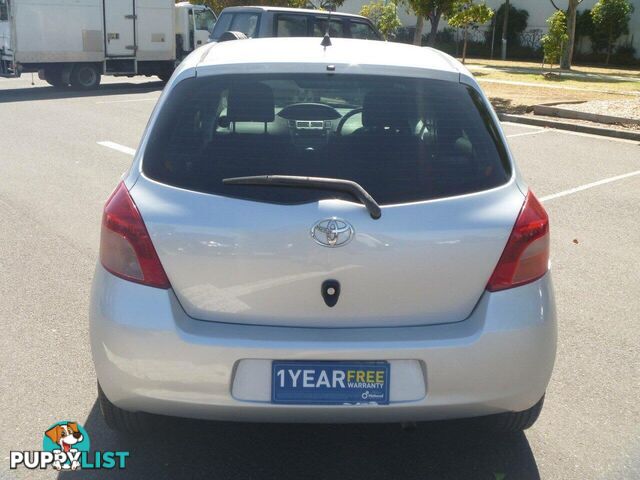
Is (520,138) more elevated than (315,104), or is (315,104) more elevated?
(315,104)

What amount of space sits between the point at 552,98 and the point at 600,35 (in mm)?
23210

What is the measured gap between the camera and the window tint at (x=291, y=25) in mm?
14625

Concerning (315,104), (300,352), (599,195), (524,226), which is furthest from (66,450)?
(599,195)

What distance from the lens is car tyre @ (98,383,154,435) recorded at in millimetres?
3459

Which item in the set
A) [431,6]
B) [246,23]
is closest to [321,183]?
[246,23]

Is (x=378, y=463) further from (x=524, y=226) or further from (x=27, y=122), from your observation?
(x=27, y=122)

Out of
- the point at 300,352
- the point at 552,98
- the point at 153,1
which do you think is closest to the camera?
the point at 300,352

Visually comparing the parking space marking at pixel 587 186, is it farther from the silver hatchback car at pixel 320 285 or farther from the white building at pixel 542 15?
the white building at pixel 542 15

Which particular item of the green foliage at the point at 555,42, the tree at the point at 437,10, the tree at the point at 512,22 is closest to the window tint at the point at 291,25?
the tree at the point at 437,10

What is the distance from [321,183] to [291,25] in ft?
40.1

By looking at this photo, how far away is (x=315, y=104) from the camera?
3.68 metres

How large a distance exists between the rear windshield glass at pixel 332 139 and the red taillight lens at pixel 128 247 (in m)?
0.18

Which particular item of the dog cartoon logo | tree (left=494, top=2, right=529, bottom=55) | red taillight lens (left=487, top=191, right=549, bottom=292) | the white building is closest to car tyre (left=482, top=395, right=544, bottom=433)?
red taillight lens (left=487, top=191, right=549, bottom=292)

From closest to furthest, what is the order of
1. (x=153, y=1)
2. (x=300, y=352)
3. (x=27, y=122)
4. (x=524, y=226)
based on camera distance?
1. (x=300, y=352)
2. (x=524, y=226)
3. (x=27, y=122)
4. (x=153, y=1)
